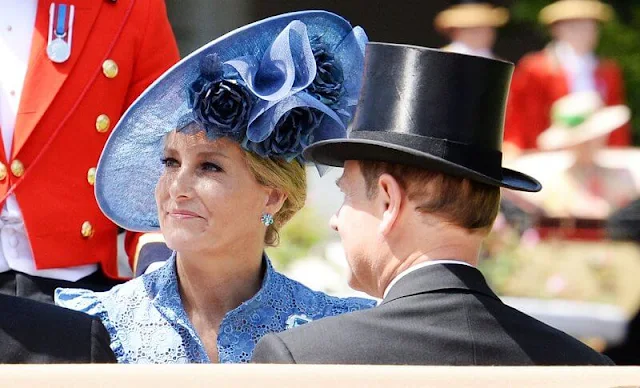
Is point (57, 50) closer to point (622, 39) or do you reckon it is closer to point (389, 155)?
point (389, 155)

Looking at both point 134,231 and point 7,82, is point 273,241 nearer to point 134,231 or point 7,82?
point 134,231

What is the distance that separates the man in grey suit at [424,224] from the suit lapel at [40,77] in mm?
841

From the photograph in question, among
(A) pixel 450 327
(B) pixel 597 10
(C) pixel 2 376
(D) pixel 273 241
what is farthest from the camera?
(B) pixel 597 10

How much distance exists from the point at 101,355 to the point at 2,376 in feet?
2.10

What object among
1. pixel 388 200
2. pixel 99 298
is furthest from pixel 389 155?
pixel 99 298

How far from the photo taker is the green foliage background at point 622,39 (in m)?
7.66

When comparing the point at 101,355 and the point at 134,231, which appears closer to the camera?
the point at 101,355

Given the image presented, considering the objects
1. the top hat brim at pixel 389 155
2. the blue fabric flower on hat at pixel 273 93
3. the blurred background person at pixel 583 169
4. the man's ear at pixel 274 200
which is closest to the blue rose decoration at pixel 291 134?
the blue fabric flower on hat at pixel 273 93

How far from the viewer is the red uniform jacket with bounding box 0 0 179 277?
3.52 metres

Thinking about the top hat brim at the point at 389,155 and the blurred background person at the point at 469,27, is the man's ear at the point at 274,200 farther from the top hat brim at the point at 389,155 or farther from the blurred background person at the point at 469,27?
the blurred background person at the point at 469,27

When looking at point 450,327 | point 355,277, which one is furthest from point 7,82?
point 450,327

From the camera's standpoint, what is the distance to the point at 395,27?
7.73 meters

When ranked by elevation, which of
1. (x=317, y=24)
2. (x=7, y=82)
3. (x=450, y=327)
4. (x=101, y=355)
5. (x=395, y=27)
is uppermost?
(x=395, y=27)

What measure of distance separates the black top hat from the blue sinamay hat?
30cm
